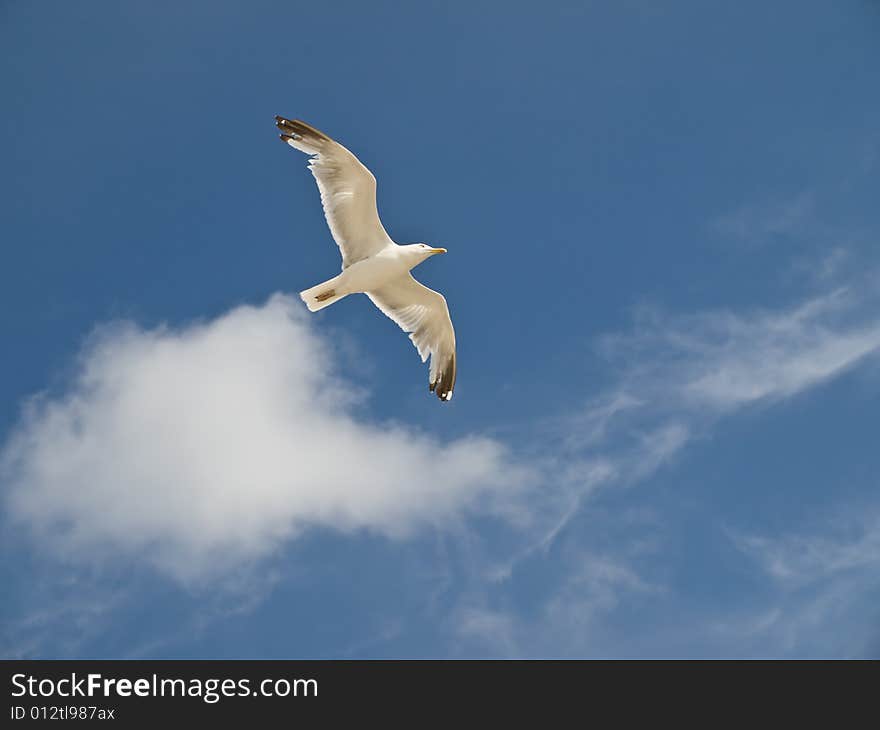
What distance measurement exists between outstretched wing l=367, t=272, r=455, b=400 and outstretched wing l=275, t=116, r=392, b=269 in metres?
1.01

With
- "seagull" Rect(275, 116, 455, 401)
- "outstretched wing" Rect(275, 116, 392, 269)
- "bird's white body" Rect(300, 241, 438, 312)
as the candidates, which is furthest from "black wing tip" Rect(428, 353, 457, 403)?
"outstretched wing" Rect(275, 116, 392, 269)

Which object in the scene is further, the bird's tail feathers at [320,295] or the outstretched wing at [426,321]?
the outstretched wing at [426,321]

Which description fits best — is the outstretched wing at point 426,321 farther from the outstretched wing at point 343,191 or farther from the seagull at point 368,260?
the outstretched wing at point 343,191

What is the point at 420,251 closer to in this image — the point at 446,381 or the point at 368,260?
the point at 368,260

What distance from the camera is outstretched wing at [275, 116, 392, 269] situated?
51.0 feet

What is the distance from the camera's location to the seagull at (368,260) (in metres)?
15.6

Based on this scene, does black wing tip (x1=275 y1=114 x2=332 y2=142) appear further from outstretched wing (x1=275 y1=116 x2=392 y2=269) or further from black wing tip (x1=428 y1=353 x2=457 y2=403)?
black wing tip (x1=428 y1=353 x2=457 y2=403)

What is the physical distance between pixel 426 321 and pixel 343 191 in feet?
9.41

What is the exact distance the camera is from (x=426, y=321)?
17547mm

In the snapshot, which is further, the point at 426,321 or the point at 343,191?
the point at 426,321

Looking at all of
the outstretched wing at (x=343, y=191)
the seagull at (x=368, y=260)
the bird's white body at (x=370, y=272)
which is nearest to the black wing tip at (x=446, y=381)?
the seagull at (x=368, y=260)

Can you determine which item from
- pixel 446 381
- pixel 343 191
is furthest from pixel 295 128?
pixel 446 381
